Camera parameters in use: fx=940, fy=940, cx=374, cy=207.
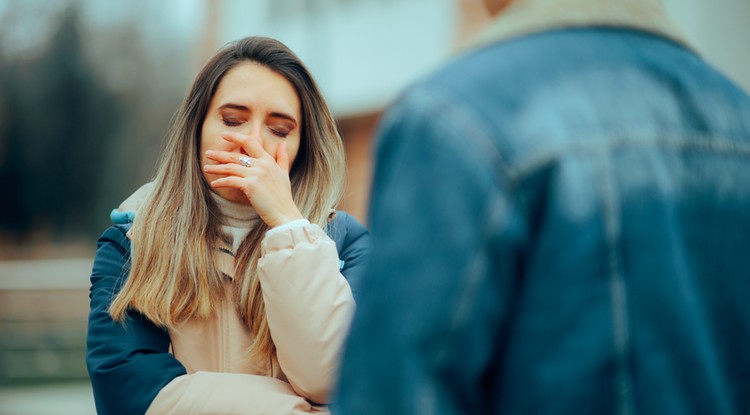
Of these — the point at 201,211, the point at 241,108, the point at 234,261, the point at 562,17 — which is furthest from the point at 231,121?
the point at 562,17

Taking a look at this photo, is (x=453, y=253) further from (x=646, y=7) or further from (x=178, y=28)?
(x=178, y=28)

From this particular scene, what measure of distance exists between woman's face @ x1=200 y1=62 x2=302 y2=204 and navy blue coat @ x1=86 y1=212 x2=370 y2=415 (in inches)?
12.4

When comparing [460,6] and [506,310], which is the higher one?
[460,6]

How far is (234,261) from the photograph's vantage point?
238 centimetres

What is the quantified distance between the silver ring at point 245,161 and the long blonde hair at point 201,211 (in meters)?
0.19

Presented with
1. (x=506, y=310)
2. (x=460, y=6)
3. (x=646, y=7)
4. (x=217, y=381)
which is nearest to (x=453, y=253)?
(x=506, y=310)

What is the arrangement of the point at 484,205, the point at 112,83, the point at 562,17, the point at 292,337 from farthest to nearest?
the point at 112,83
the point at 292,337
the point at 562,17
the point at 484,205

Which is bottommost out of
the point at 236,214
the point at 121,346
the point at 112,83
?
the point at 112,83

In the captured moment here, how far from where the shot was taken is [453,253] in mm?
1183

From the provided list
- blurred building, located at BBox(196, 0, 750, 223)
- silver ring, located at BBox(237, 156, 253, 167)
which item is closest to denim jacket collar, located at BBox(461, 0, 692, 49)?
silver ring, located at BBox(237, 156, 253, 167)

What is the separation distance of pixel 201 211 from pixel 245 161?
0.23m

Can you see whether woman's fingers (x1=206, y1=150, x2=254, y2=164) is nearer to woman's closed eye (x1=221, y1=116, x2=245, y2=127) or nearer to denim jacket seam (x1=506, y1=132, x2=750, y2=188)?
woman's closed eye (x1=221, y1=116, x2=245, y2=127)

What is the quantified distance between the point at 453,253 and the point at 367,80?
47.5 feet

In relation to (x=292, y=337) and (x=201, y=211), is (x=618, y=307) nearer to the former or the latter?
(x=292, y=337)
